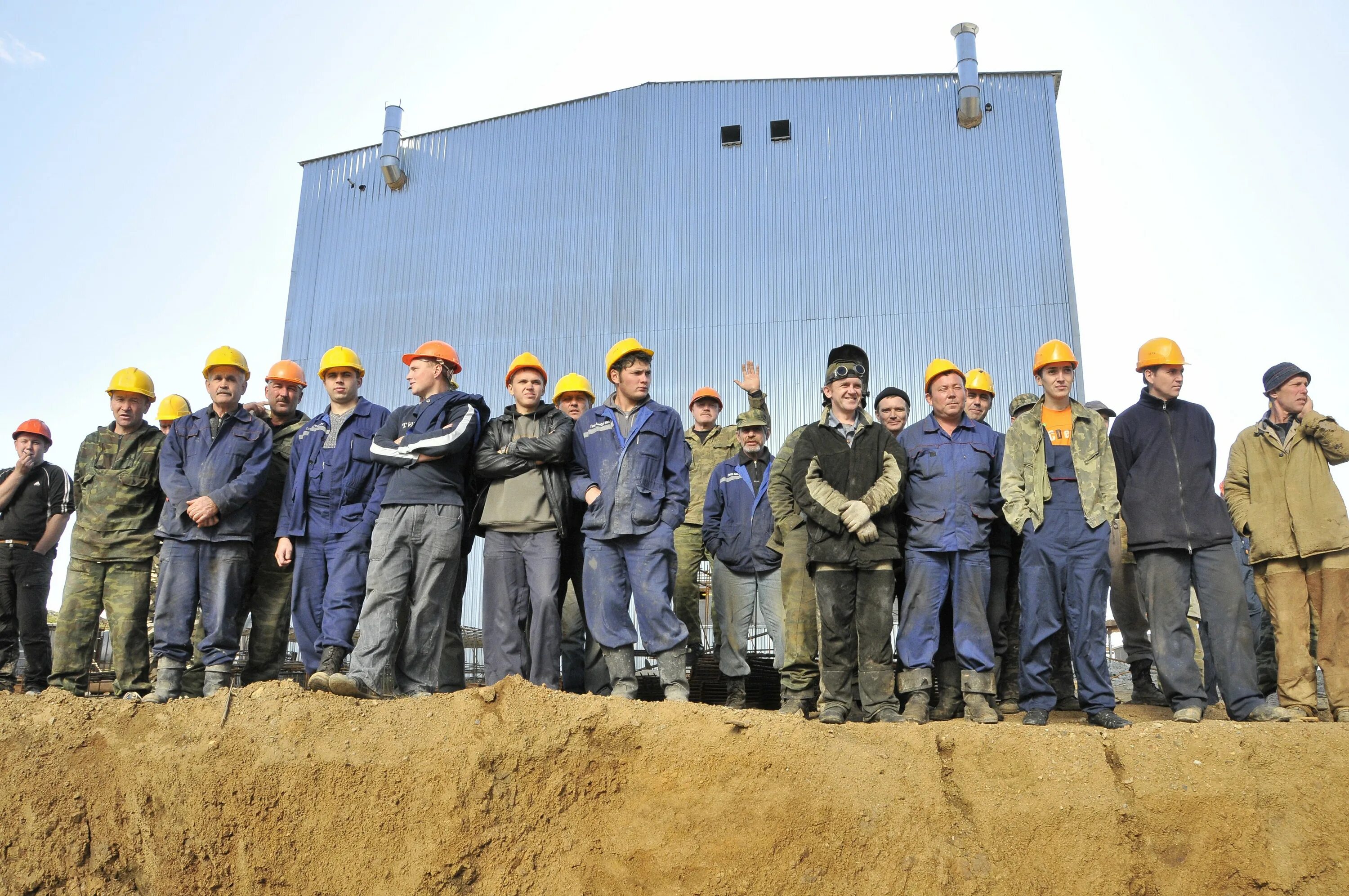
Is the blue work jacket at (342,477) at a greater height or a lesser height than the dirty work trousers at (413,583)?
greater

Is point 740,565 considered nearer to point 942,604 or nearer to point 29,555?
point 942,604

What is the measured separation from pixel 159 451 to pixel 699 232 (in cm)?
968

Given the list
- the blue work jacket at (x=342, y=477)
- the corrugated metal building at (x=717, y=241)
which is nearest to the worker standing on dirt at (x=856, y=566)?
the blue work jacket at (x=342, y=477)

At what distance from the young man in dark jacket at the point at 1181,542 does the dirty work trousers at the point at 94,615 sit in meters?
6.40

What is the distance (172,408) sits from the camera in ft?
27.9

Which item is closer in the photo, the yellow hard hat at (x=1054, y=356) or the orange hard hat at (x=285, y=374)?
the yellow hard hat at (x=1054, y=356)

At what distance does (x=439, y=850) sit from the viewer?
465cm

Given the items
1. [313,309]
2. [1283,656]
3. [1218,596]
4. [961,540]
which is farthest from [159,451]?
[313,309]

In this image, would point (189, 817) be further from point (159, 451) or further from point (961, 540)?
point (961, 540)

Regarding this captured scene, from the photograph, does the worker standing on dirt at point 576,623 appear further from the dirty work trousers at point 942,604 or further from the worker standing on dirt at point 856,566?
the dirty work trousers at point 942,604

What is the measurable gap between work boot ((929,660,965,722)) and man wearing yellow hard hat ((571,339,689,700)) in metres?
1.64

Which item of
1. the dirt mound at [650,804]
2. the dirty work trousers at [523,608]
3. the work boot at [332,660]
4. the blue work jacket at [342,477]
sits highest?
the blue work jacket at [342,477]

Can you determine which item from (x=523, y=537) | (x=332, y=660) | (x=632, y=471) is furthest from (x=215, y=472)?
(x=632, y=471)

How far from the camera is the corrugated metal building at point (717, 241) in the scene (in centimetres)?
1364
